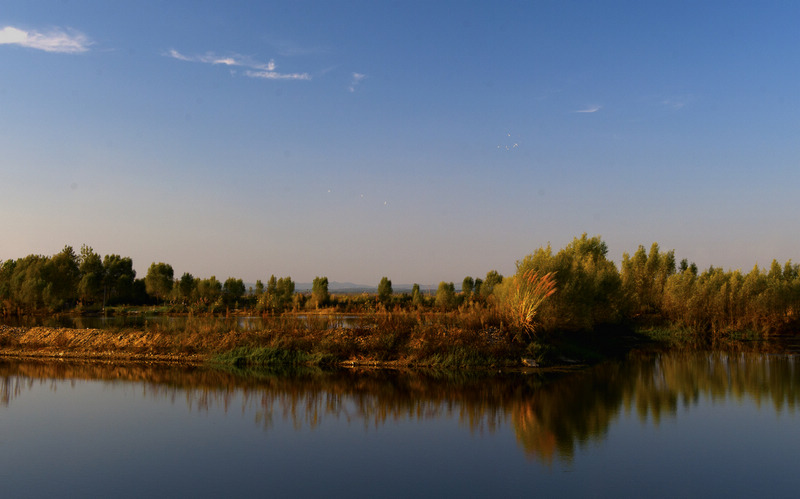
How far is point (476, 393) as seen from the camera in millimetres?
14453

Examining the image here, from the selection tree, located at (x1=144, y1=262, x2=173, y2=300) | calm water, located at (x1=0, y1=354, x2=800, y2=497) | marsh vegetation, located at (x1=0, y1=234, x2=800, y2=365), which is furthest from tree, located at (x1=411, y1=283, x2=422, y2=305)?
calm water, located at (x1=0, y1=354, x2=800, y2=497)

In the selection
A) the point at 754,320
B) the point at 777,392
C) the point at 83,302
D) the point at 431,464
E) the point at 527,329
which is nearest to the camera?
the point at 431,464

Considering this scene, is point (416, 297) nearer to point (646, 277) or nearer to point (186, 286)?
point (646, 277)

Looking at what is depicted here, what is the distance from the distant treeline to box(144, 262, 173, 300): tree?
114 mm

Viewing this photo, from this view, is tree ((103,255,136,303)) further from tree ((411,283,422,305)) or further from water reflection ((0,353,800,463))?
water reflection ((0,353,800,463))

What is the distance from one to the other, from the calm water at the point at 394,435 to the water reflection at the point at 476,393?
2.6 inches

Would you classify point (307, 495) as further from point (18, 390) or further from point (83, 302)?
point (83, 302)

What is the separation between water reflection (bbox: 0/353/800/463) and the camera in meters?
11.5

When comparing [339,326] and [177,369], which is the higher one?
[339,326]

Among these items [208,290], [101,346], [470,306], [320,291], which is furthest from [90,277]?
[470,306]

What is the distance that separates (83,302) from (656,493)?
210 feet

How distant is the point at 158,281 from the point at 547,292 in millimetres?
52700

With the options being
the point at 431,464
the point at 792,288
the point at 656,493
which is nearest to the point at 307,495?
the point at 431,464

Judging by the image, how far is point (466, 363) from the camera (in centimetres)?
1839
